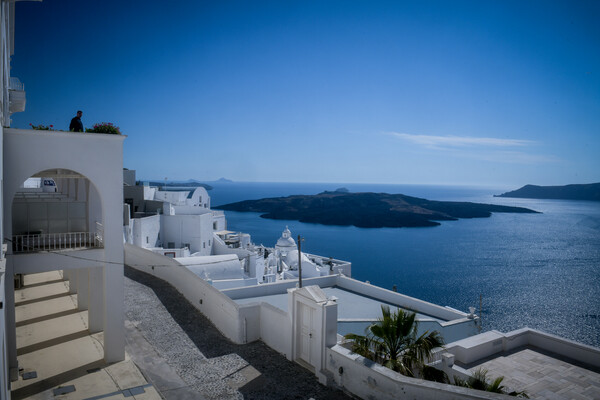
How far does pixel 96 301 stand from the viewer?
1173 centimetres

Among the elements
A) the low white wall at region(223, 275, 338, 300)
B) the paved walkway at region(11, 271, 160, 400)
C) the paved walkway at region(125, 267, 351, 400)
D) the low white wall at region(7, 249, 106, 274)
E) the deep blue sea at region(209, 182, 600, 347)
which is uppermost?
the low white wall at region(7, 249, 106, 274)

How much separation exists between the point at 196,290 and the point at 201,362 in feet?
14.8

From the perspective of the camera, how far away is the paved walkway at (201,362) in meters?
9.10

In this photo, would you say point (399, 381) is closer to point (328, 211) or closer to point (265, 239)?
point (265, 239)

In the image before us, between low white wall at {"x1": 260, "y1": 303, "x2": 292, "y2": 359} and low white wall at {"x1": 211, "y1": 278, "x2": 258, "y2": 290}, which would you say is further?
low white wall at {"x1": 211, "y1": 278, "x2": 258, "y2": 290}

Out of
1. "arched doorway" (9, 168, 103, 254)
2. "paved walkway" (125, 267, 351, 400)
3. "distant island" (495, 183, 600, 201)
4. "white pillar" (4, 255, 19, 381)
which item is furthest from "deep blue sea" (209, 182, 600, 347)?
"white pillar" (4, 255, 19, 381)

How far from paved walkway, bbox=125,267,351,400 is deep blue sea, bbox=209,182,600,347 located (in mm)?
40292

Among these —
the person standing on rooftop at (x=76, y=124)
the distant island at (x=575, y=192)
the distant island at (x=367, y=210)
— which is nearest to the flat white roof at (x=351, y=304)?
the person standing on rooftop at (x=76, y=124)

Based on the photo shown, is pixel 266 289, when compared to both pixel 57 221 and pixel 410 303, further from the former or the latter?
pixel 57 221

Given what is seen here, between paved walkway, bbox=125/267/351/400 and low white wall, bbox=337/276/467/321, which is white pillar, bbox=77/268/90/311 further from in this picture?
low white wall, bbox=337/276/467/321

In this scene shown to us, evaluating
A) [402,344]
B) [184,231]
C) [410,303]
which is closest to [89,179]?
[402,344]

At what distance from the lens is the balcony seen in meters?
12.8

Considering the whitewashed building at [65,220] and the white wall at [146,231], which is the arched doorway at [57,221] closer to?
the whitewashed building at [65,220]

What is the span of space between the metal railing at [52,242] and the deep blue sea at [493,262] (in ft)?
144
